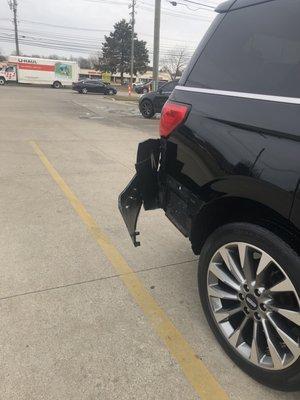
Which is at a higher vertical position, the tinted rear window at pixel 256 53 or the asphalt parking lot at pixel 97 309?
the tinted rear window at pixel 256 53

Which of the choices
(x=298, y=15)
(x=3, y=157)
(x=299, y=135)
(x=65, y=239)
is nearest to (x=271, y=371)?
(x=299, y=135)

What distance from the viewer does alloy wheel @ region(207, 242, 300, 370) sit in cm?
215

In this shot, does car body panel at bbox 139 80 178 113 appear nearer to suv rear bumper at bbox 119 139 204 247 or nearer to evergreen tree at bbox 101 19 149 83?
suv rear bumper at bbox 119 139 204 247

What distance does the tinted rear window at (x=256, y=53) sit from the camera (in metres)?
2.23

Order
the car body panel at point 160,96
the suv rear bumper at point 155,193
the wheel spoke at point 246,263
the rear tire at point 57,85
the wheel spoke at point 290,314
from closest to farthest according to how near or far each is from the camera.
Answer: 1. the wheel spoke at point 290,314
2. the wheel spoke at point 246,263
3. the suv rear bumper at point 155,193
4. the car body panel at point 160,96
5. the rear tire at point 57,85

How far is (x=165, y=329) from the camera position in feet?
9.56

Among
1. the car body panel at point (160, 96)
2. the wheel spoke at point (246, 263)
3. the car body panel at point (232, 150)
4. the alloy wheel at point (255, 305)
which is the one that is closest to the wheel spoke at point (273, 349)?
the alloy wheel at point (255, 305)

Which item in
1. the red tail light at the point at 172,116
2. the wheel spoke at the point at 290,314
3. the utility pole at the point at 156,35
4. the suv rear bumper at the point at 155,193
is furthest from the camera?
the utility pole at the point at 156,35

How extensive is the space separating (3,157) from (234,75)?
6342 millimetres

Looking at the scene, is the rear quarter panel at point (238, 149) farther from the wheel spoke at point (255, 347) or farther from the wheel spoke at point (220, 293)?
the wheel spoke at point (255, 347)

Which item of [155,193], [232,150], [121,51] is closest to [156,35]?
[155,193]

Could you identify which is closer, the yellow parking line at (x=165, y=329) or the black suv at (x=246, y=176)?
the black suv at (x=246, y=176)

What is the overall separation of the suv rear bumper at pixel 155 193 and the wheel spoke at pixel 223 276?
0.37 m

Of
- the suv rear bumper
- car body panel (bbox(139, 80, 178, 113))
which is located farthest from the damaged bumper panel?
car body panel (bbox(139, 80, 178, 113))
